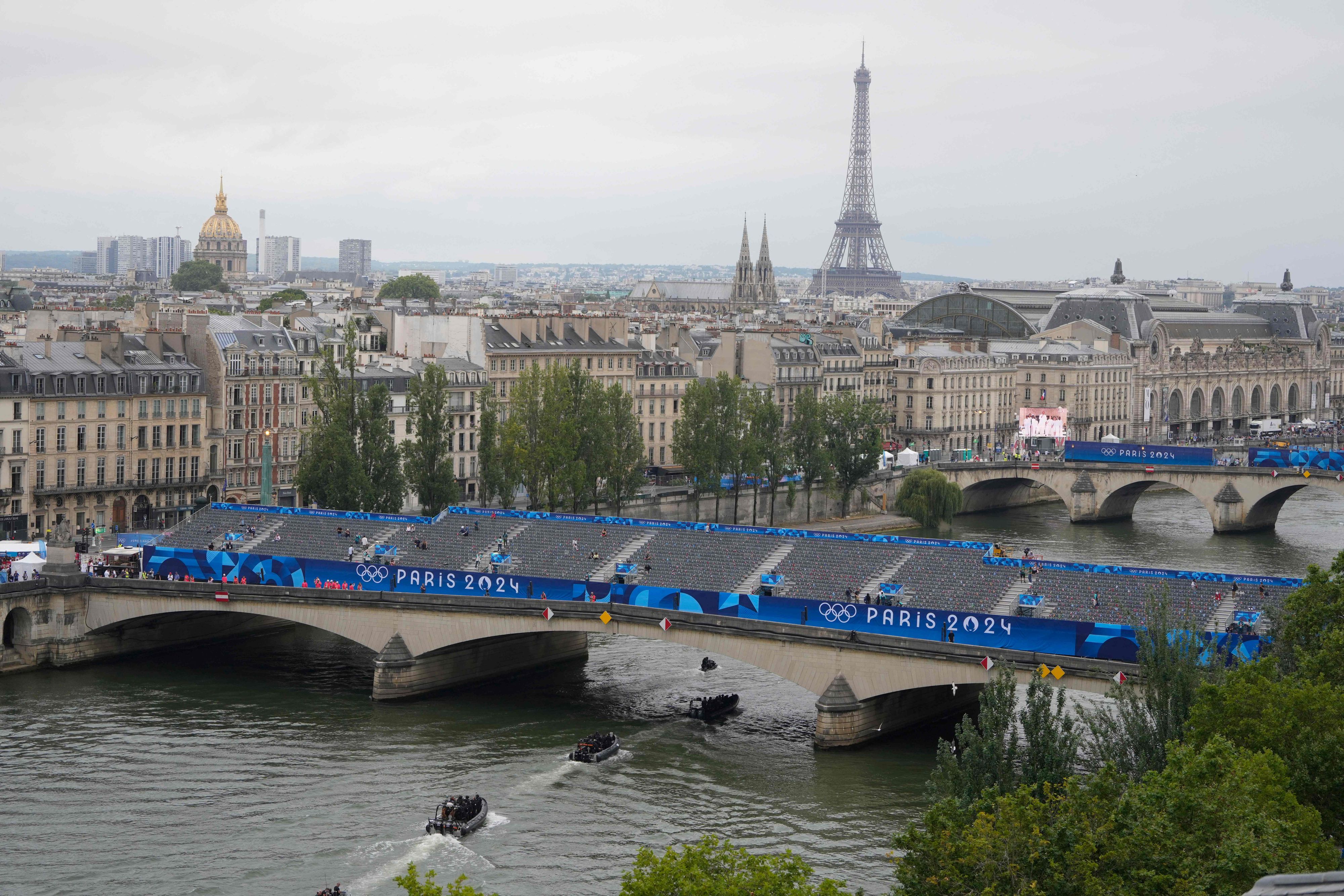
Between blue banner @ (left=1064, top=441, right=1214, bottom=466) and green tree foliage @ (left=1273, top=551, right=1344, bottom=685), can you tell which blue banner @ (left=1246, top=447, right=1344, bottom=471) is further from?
green tree foliage @ (left=1273, top=551, right=1344, bottom=685)

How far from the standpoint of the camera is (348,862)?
48.0m

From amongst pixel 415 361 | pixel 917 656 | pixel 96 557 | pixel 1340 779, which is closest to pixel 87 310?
pixel 415 361

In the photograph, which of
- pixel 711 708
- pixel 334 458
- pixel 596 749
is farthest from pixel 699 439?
pixel 596 749

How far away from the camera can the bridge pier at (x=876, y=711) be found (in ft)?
196

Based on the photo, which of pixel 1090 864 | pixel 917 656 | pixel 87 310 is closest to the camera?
pixel 1090 864

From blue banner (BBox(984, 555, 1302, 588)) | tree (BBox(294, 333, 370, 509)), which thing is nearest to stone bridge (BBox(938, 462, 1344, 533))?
tree (BBox(294, 333, 370, 509))

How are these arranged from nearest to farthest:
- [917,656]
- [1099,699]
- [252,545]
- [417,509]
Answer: [917,656], [1099,699], [252,545], [417,509]

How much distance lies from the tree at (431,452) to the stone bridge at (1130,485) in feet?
149

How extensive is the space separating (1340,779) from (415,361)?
271 feet

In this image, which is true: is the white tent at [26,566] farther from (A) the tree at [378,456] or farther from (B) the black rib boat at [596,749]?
(B) the black rib boat at [596,749]

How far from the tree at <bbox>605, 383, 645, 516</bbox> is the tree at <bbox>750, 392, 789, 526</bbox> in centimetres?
822

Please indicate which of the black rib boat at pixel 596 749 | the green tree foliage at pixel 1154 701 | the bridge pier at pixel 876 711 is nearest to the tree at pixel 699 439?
the bridge pier at pixel 876 711

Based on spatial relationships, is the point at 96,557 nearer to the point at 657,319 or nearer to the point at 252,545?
the point at 252,545

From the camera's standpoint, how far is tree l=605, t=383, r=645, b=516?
334 feet
